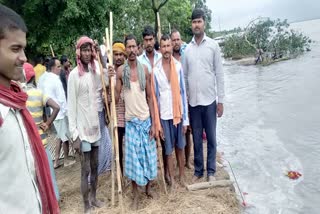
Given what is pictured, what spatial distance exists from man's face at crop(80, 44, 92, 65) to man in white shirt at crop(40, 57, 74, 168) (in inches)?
76.3

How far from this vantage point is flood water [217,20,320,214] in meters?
4.80

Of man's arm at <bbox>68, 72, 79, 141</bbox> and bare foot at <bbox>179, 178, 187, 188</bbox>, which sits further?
bare foot at <bbox>179, 178, 187, 188</bbox>

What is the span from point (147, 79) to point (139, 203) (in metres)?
1.51

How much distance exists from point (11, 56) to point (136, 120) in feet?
8.73

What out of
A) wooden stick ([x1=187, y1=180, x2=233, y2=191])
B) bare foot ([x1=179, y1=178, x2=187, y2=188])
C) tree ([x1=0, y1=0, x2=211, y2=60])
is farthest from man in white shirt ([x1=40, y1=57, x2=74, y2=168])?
tree ([x1=0, y1=0, x2=211, y2=60])

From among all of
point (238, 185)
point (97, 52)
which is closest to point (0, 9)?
point (97, 52)

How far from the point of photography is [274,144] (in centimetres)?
736

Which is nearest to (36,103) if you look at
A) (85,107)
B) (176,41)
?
(85,107)

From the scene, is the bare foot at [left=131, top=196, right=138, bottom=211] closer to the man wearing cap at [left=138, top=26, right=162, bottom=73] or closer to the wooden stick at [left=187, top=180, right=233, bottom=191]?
the wooden stick at [left=187, top=180, right=233, bottom=191]

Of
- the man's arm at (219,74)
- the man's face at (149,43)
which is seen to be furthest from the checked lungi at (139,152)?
the man's face at (149,43)

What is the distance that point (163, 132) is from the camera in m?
4.43

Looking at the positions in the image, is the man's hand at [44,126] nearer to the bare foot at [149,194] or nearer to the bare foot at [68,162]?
the bare foot at [149,194]

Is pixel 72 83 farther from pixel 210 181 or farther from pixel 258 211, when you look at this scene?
pixel 258 211

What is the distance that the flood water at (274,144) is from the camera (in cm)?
480
